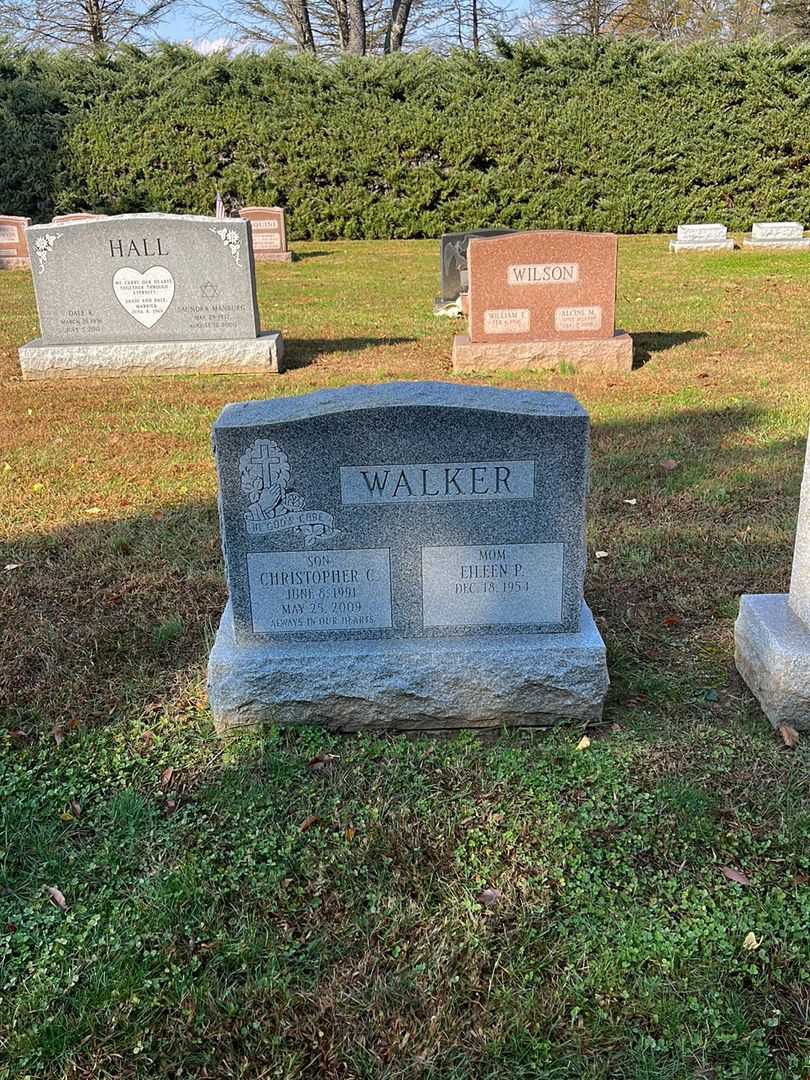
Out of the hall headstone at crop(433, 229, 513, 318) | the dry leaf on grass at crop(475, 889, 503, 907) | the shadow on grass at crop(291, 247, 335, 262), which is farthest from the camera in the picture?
the shadow on grass at crop(291, 247, 335, 262)

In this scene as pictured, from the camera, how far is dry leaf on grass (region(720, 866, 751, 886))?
2.54 meters

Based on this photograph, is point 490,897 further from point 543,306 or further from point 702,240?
point 702,240

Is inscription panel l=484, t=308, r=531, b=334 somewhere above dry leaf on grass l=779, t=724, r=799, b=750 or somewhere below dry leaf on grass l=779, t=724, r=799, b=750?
above

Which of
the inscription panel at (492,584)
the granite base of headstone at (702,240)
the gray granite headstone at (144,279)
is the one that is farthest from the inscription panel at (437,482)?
the granite base of headstone at (702,240)

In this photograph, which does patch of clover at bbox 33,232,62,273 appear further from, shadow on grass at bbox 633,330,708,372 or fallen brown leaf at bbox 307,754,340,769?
fallen brown leaf at bbox 307,754,340,769

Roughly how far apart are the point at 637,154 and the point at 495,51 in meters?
3.80

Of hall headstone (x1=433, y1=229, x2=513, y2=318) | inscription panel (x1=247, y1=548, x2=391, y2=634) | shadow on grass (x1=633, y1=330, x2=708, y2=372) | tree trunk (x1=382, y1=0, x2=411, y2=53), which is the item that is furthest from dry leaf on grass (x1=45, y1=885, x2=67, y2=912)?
tree trunk (x1=382, y1=0, x2=411, y2=53)

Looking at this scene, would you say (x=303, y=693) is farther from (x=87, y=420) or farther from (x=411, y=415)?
(x=87, y=420)

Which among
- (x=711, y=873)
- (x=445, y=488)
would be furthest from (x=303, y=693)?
(x=711, y=873)

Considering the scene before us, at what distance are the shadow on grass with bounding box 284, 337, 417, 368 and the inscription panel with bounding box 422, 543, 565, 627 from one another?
618 centimetres

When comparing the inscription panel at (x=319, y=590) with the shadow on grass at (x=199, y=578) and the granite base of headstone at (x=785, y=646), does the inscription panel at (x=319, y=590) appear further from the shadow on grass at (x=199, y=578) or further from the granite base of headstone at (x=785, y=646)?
the granite base of headstone at (x=785, y=646)

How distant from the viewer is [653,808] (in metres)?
2.82

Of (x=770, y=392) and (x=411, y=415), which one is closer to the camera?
(x=411, y=415)

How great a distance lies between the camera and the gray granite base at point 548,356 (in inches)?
330
